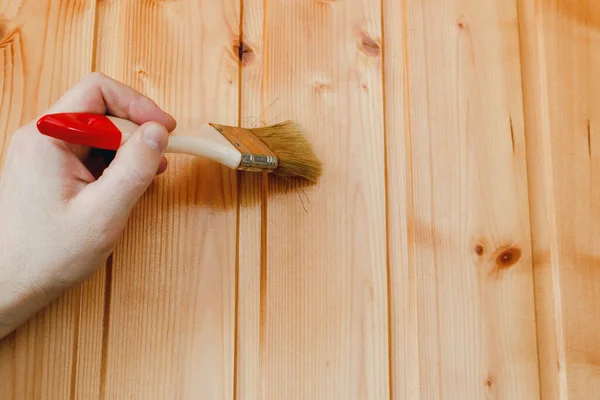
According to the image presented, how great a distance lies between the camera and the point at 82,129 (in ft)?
1.67

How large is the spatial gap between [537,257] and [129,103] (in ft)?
1.75

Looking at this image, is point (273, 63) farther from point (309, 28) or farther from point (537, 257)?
point (537, 257)

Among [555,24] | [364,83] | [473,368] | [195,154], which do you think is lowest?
[473,368]

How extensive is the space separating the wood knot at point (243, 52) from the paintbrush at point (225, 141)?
0.09 m

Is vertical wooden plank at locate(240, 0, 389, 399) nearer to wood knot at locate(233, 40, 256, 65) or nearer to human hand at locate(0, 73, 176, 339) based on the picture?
wood knot at locate(233, 40, 256, 65)

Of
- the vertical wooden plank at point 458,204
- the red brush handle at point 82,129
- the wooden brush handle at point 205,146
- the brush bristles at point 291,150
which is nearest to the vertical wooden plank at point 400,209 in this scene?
the vertical wooden plank at point 458,204

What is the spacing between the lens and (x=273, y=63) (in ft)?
2.25

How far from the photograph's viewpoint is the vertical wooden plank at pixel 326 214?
2.09ft

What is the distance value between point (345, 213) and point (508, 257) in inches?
8.8

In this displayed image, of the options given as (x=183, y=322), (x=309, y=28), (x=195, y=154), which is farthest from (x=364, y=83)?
(x=183, y=322)

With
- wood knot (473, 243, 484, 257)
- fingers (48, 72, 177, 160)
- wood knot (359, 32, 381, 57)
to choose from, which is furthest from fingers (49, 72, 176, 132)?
wood knot (473, 243, 484, 257)

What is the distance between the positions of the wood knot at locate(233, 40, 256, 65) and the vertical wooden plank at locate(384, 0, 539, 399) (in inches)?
6.8

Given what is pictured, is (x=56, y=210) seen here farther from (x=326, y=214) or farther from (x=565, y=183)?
(x=565, y=183)

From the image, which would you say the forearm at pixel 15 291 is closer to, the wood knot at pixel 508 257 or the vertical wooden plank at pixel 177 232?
the vertical wooden plank at pixel 177 232
